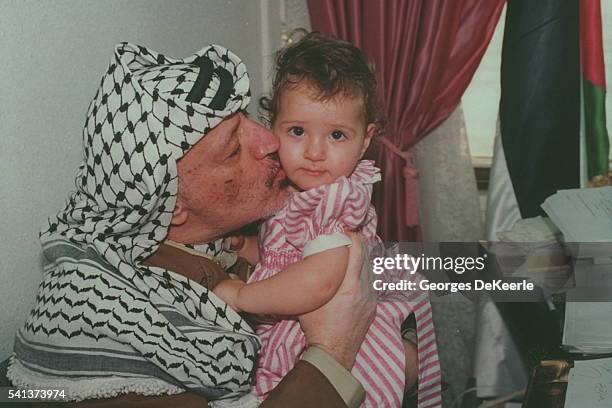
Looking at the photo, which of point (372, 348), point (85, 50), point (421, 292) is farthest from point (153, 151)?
point (421, 292)

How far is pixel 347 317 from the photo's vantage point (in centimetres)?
125

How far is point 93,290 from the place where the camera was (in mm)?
1027

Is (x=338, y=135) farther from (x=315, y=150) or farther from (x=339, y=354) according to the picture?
(x=339, y=354)

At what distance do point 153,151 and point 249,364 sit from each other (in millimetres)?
413

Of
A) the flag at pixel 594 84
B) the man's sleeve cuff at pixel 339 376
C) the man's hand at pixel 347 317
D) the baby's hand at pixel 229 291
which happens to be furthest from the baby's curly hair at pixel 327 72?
the flag at pixel 594 84

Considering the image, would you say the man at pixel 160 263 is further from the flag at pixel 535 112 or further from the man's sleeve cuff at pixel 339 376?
the flag at pixel 535 112

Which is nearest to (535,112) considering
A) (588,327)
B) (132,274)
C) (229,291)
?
(588,327)

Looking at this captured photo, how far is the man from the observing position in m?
1.01

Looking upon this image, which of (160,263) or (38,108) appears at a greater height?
(38,108)

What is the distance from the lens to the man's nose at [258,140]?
4.04 ft

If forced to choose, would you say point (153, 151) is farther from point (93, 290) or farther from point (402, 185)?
point (402, 185)

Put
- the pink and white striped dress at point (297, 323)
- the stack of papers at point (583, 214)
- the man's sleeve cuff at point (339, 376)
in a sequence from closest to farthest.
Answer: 1. the man's sleeve cuff at point (339, 376)
2. the pink and white striped dress at point (297, 323)
3. the stack of papers at point (583, 214)

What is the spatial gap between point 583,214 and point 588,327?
0.41m

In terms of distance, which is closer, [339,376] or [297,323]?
[339,376]
